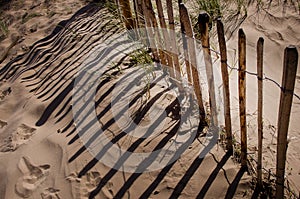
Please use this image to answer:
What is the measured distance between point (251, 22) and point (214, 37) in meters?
0.57

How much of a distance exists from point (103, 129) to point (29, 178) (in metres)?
0.68

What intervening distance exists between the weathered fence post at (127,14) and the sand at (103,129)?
0.59 ft

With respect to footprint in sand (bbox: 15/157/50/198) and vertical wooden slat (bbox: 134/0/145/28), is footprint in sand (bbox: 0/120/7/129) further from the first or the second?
vertical wooden slat (bbox: 134/0/145/28)

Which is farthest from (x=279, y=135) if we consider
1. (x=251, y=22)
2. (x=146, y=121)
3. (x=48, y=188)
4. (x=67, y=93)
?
(x=251, y=22)

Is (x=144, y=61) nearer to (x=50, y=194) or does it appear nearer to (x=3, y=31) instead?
(x=50, y=194)

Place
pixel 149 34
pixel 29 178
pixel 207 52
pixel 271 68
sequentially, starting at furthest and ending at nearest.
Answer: pixel 271 68
pixel 149 34
pixel 29 178
pixel 207 52

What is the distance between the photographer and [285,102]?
1523 millimetres

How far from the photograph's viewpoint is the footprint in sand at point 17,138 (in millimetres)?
2604

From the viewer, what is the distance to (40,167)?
7.79ft

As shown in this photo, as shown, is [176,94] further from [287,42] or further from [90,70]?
[287,42]

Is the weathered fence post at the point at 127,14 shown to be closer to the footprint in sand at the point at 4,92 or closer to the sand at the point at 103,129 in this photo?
the sand at the point at 103,129

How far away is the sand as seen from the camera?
84.0 inches

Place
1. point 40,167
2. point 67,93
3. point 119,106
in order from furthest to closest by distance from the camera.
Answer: point 67,93 → point 119,106 → point 40,167

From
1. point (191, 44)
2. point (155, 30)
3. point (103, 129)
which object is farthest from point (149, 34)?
point (103, 129)
